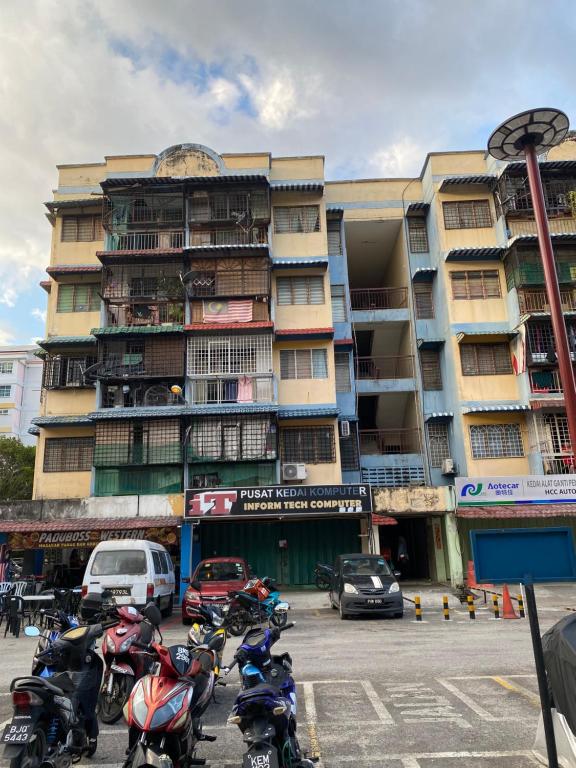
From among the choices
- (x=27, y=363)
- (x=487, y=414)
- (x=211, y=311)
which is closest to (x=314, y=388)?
(x=211, y=311)

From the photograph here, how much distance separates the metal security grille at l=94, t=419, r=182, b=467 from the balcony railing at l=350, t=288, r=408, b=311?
11750 mm

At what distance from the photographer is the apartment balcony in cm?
2758

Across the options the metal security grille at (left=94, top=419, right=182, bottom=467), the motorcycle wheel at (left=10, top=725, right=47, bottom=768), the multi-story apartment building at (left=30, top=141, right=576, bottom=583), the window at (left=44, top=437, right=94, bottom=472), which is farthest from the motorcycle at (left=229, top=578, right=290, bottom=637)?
the window at (left=44, top=437, right=94, bottom=472)

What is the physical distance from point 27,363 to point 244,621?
193 feet

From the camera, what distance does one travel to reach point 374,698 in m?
7.52

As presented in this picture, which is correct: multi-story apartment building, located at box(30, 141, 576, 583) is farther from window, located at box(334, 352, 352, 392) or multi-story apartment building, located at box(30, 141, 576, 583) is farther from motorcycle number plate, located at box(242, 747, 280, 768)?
motorcycle number plate, located at box(242, 747, 280, 768)

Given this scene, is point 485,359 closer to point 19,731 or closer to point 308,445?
point 308,445

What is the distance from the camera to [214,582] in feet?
51.1

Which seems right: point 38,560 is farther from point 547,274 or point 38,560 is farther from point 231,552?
point 547,274

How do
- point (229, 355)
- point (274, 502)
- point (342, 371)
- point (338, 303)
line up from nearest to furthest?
point (274, 502), point (229, 355), point (342, 371), point (338, 303)

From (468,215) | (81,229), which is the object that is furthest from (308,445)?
(81,229)

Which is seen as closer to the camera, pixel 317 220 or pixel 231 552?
pixel 231 552

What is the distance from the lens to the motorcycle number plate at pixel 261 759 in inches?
163

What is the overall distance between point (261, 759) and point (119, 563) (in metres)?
11.3
